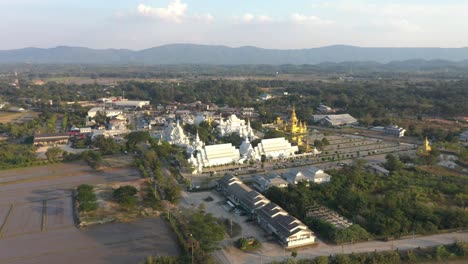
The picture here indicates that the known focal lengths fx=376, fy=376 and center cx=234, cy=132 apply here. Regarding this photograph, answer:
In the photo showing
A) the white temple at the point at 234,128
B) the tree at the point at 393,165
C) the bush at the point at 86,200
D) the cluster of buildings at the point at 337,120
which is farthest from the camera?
the cluster of buildings at the point at 337,120

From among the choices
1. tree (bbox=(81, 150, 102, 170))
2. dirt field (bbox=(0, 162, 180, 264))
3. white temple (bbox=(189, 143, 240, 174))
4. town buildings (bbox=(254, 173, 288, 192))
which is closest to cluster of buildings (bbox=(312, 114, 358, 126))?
white temple (bbox=(189, 143, 240, 174))

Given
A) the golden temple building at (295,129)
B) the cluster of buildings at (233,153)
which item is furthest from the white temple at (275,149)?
the golden temple building at (295,129)

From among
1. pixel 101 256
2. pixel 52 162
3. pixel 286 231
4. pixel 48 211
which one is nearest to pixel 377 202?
pixel 286 231

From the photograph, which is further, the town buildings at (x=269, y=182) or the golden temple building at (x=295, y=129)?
the golden temple building at (x=295, y=129)

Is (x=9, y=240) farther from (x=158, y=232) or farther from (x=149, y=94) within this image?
(x=149, y=94)

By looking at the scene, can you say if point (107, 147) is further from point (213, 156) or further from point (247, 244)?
point (247, 244)

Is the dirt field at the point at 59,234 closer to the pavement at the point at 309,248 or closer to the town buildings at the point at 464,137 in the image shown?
the pavement at the point at 309,248

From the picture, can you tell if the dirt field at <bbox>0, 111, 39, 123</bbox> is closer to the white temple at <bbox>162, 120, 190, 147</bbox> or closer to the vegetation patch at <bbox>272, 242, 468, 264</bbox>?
the white temple at <bbox>162, 120, 190, 147</bbox>
